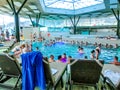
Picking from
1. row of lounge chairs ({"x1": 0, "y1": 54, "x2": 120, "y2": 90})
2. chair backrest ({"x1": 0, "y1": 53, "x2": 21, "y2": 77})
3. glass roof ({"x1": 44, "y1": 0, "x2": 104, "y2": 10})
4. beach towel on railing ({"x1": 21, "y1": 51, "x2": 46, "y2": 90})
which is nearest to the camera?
beach towel on railing ({"x1": 21, "y1": 51, "x2": 46, "y2": 90})

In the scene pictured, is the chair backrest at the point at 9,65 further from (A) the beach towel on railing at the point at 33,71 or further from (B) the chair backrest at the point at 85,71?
(B) the chair backrest at the point at 85,71

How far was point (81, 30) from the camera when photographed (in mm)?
33031

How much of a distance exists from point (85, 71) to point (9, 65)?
5.33 ft

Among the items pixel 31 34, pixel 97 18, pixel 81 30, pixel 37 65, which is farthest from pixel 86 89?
pixel 81 30

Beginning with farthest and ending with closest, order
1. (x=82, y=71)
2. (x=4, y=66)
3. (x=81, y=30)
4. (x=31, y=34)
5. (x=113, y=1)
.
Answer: (x=81, y=30), (x=31, y=34), (x=113, y=1), (x=4, y=66), (x=82, y=71)

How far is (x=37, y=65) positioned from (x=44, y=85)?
38cm

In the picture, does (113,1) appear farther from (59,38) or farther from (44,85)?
(44,85)

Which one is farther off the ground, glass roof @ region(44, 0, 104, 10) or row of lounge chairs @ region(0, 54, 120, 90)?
glass roof @ region(44, 0, 104, 10)

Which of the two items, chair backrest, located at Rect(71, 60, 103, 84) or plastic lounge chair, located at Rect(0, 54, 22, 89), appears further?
plastic lounge chair, located at Rect(0, 54, 22, 89)

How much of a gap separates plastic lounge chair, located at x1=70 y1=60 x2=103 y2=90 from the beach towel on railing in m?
0.65

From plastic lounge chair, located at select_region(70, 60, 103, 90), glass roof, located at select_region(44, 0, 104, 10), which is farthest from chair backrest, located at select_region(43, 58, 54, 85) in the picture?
glass roof, located at select_region(44, 0, 104, 10)

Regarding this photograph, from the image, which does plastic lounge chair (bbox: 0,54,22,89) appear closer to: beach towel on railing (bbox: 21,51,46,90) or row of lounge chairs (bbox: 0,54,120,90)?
row of lounge chairs (bbox: 0,54,120,90)

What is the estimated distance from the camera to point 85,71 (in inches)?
125

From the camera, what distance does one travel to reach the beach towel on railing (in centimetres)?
283
